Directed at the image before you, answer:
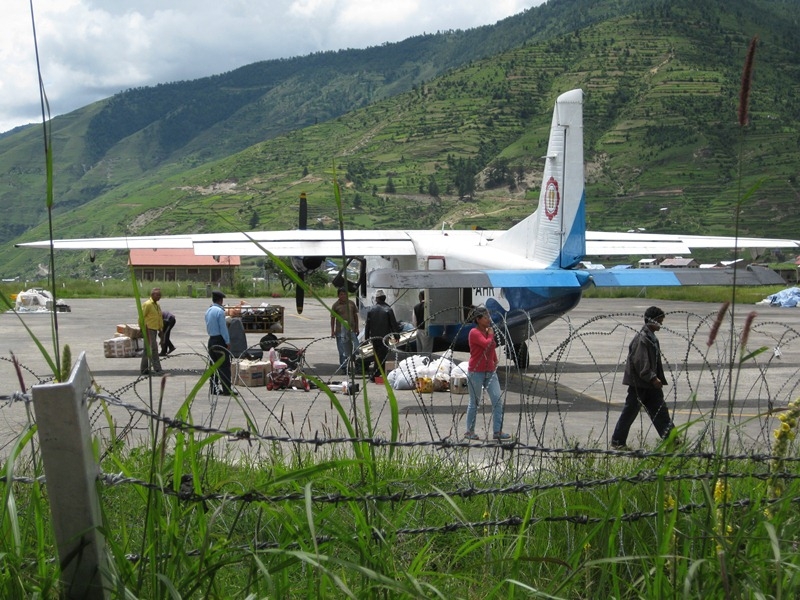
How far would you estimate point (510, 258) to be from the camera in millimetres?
17406

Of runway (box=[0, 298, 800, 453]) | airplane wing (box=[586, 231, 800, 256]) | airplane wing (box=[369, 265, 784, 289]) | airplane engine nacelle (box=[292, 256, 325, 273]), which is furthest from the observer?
airplane wing (box=[586, 231, 800, 256])

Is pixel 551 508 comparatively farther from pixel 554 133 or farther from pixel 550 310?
pixel 554 133

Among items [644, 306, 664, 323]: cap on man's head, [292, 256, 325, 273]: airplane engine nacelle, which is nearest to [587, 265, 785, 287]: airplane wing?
[644, 306, 664, 323]: cap on man's head

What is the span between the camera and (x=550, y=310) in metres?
16.0

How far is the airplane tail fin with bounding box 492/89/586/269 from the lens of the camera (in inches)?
648

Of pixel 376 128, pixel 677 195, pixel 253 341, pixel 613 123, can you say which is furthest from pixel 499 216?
pixel 253 341

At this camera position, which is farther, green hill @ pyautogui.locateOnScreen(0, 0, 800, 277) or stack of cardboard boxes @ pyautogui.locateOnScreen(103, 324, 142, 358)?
green hill @ pyautogui.locateOnScreen(0, 0, 800, 277)

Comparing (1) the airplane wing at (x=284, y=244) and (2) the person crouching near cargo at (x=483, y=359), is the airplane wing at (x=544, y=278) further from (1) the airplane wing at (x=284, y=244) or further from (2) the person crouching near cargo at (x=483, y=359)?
(1) the airplane wing at (x=284, y=244)

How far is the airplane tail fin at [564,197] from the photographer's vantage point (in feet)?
54.0

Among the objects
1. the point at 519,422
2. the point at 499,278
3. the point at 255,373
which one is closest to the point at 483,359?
the point at 499,278

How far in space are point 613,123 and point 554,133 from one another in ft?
411

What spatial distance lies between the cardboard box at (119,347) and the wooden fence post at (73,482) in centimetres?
1784

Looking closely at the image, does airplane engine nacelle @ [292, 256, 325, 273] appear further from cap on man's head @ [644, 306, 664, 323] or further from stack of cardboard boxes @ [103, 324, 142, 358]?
cap on man's head @ [644, 306, 664, 323]

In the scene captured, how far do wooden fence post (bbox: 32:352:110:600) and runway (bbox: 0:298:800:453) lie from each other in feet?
0.94
